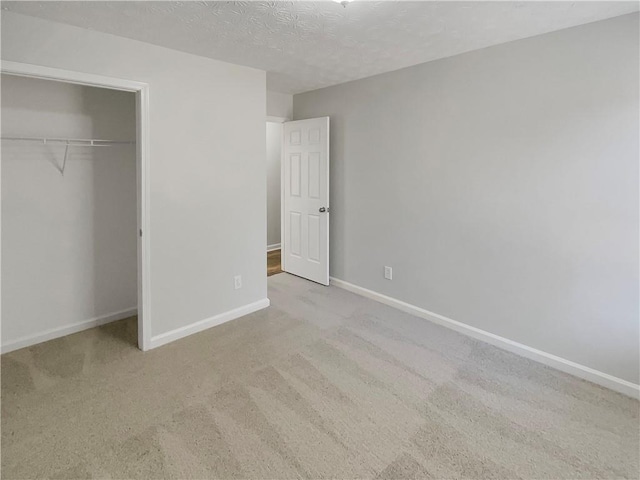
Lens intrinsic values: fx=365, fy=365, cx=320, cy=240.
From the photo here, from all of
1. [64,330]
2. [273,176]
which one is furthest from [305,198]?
[64,330]

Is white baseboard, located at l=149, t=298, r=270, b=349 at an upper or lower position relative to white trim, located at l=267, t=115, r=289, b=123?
lower

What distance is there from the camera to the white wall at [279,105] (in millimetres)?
4375

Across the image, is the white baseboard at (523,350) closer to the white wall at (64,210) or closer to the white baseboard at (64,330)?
the white baseboard at (64,330)

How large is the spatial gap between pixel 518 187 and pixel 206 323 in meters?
2.75

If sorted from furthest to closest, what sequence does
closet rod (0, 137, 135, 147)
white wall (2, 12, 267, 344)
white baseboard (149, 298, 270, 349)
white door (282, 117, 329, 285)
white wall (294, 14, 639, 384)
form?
white door (282, 117, 329, 285), white baseboard (149, 298, 270, 349), closet rod (0, 137, 135, 147), white wall (2, 12, 267, 344), white wall (294, 14, 639, 384)

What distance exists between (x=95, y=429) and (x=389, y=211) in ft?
9.37

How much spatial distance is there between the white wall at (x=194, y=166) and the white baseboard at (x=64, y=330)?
2.61ft

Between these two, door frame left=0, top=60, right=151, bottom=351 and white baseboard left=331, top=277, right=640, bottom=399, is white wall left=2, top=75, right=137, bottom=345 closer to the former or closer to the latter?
door frame left=0, top=60, right=151, bottom=351

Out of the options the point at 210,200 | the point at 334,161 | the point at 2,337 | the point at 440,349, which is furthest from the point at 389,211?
the point at 2,337

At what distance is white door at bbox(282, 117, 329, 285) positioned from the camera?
4.17 meters

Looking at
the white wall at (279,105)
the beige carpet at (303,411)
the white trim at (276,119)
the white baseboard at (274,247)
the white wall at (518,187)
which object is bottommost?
the beige carpet at (303,411)

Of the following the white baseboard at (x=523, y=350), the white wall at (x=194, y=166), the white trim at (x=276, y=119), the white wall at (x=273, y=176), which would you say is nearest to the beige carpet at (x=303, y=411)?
the white baseboard at (x=523, y=350)

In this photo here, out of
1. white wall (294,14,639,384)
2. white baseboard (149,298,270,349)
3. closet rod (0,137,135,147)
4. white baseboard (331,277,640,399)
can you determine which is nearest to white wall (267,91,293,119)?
white wall (294,14,639,384)

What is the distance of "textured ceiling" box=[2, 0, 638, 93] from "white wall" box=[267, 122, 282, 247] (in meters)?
3.19
